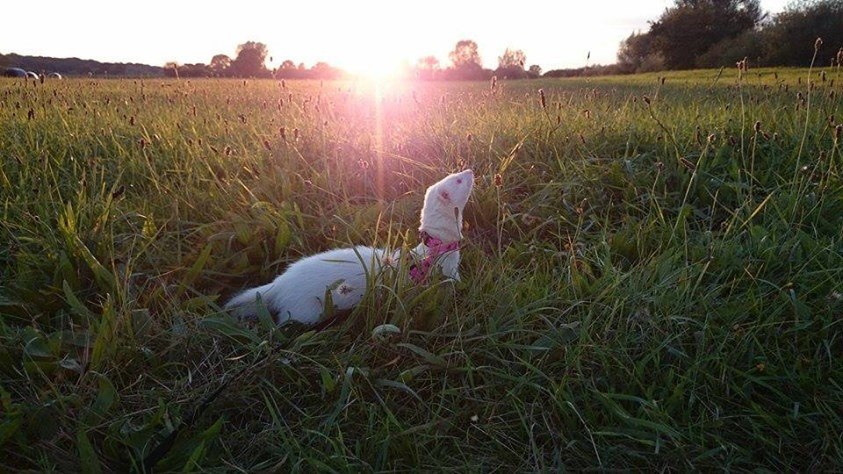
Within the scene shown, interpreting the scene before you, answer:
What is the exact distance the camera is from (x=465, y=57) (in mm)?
36938

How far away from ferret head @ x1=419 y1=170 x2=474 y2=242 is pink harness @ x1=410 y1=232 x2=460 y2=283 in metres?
0.04

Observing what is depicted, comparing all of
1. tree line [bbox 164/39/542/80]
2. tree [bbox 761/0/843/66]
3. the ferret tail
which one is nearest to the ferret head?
the ferret tail

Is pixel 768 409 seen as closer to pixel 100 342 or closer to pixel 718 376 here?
pixel 718 376

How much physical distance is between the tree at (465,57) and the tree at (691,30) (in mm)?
11530

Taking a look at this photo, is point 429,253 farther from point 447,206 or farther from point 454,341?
point 454,341

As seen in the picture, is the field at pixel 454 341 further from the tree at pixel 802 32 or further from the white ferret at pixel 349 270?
the tree at pixel 802 32

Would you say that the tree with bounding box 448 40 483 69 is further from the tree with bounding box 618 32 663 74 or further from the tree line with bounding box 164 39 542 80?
the tree with bounding box 618 32 663 74

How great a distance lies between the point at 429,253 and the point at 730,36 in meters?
39.9

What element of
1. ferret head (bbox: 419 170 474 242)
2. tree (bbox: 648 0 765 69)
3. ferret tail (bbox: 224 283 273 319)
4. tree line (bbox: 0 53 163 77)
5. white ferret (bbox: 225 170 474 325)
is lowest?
ferret tail (bbox: 224 283 273 319)

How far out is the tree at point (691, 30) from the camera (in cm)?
3462

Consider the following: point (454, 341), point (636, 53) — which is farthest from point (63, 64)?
point (454, 341)

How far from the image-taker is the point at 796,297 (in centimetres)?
209

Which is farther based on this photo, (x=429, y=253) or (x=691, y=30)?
(x=691, y=30)

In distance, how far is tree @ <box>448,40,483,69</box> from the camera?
32.8m
